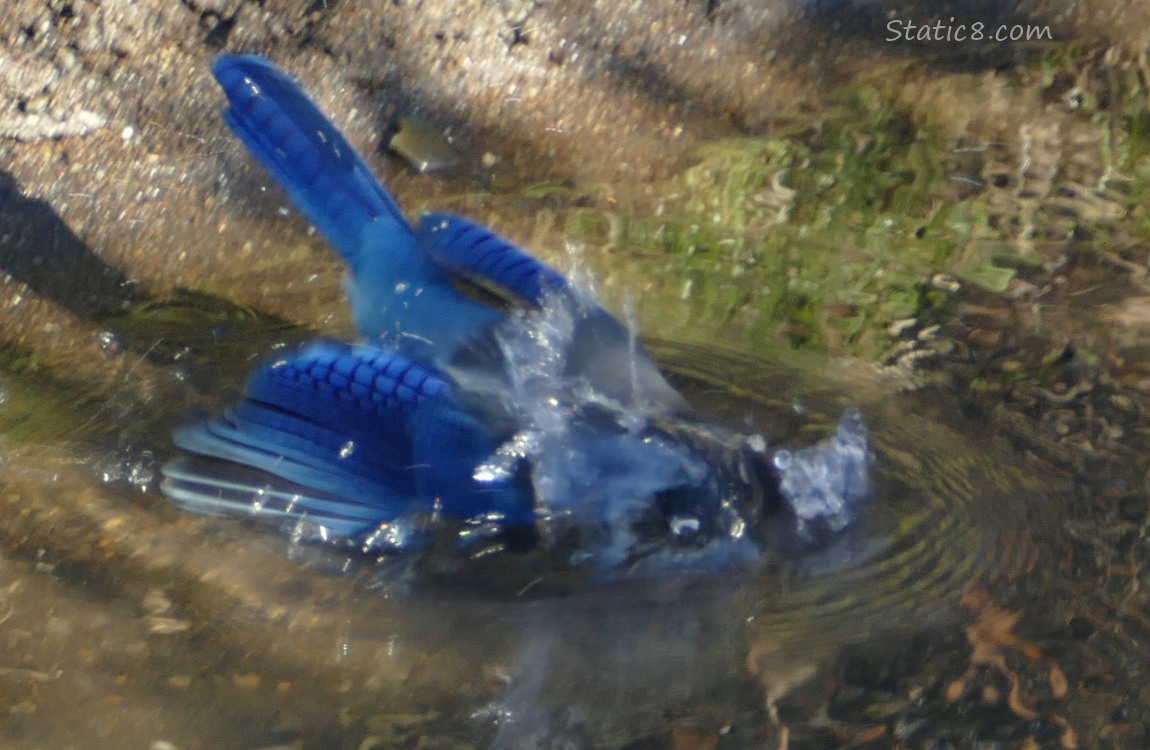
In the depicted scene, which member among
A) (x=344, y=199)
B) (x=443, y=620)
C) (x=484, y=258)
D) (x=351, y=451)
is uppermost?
(x=344, y=199)

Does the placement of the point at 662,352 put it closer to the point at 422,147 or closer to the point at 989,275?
the point at 989,275

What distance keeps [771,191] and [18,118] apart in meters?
2.00

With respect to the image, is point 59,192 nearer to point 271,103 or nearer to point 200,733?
point 271,103

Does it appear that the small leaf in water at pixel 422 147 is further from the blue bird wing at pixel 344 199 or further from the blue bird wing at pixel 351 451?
the blue bird wing at pixel 351 451

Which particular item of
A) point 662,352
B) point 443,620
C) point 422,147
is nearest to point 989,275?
point 662,352

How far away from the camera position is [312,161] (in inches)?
121

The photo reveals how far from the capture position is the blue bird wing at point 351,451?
2480mm

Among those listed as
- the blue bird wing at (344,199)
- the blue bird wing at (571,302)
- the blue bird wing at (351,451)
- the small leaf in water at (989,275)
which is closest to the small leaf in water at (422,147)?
the blue bird wing at (344,199)

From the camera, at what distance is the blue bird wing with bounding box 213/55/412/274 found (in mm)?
3053

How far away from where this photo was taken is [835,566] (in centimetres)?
239

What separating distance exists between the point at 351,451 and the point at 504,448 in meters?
0.30

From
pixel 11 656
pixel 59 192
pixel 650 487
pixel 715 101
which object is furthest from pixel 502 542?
pixel 715 101

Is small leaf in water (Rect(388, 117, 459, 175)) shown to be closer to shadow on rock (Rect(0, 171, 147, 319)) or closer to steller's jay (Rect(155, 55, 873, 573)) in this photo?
shadow on rock (Rect(0, 171, 147, 319))

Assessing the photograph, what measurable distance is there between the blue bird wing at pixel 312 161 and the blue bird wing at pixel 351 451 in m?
0.44
